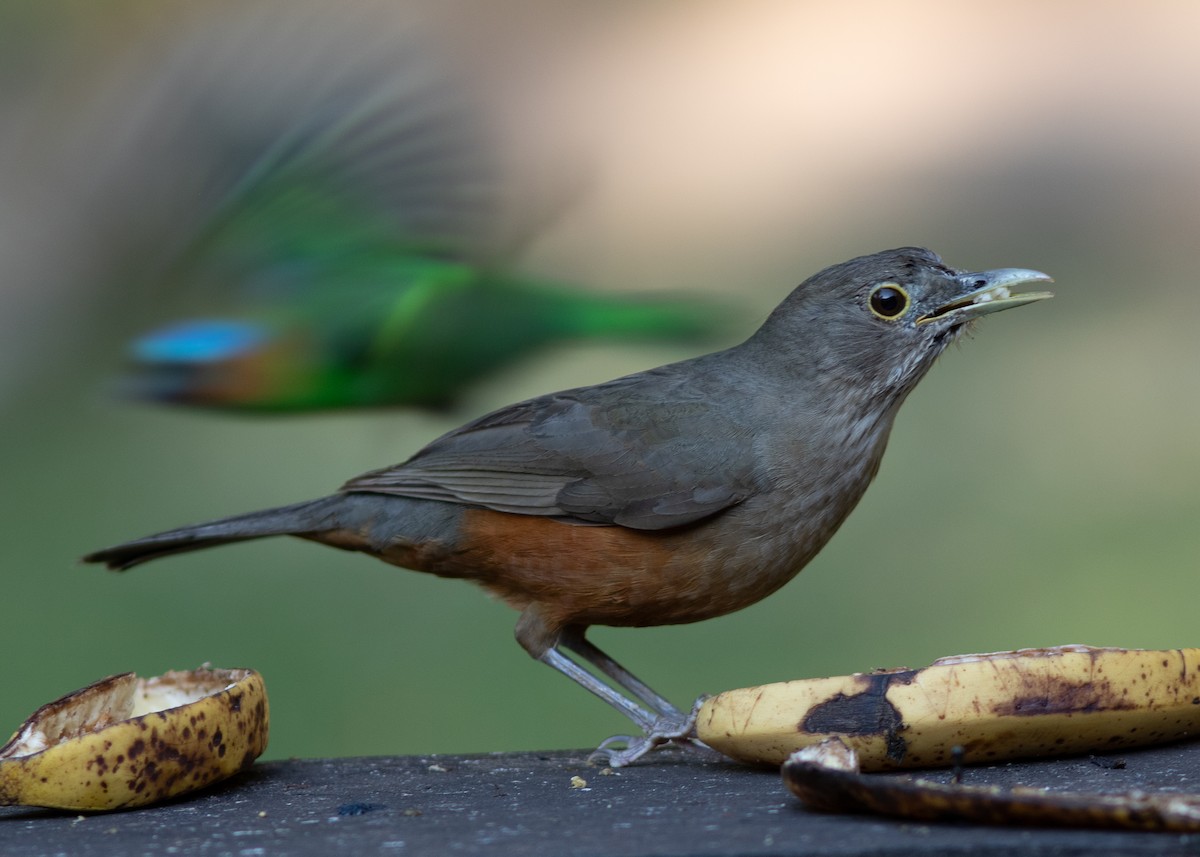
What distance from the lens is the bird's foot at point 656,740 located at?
3885 mm

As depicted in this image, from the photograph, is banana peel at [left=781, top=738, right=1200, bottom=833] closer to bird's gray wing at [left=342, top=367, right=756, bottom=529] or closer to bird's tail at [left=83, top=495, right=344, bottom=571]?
bird's gray wing at [left=342, top=367, right=756, bottom=529]

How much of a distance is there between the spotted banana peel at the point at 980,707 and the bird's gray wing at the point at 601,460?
88 cm

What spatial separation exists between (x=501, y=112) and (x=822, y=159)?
6.99 feet

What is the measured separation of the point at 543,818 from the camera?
2.88m

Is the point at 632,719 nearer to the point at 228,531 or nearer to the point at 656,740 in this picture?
the point at 656,740

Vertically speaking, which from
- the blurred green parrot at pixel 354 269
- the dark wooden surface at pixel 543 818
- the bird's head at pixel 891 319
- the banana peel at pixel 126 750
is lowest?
the dark wooden surface at pixel 543 818

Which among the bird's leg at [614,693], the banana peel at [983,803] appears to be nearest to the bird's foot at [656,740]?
the bird's leg at [614,693]

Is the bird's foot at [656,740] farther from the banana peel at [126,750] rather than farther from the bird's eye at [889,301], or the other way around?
the bird's eye at [889,301]

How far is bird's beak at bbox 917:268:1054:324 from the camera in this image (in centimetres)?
411

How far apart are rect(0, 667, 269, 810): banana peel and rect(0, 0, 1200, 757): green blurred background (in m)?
3.14

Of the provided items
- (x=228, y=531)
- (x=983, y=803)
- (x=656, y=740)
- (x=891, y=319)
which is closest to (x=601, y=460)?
(x=656, y=740)

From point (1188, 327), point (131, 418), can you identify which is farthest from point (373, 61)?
point (1188, 327)

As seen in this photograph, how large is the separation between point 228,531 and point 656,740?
Result: 1493 mm

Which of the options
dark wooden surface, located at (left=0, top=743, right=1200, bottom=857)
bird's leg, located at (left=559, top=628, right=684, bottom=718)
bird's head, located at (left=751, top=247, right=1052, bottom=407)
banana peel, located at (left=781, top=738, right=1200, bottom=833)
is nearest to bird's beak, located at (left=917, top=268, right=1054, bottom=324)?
bird's head, located at (left=751, top=247, right=1052, bottom=407)
